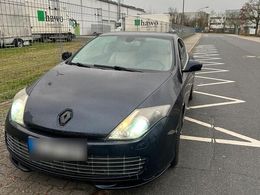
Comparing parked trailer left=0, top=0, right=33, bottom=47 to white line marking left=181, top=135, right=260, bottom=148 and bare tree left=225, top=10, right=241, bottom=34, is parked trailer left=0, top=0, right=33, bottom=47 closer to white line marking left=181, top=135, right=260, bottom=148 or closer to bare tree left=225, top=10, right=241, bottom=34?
white line marking left=181, top=135, right=260, bottom=148

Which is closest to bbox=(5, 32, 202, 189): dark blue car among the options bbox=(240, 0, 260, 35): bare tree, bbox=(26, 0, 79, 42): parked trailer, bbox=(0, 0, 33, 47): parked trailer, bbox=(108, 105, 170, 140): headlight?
bbox=(108, 105, 170, 140): headlight

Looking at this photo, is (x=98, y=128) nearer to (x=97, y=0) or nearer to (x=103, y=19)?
(x=103, y=19)

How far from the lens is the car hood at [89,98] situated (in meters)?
2.47

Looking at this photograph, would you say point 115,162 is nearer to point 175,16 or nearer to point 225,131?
point 225,131

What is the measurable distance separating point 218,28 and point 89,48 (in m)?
104

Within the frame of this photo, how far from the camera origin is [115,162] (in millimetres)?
2410

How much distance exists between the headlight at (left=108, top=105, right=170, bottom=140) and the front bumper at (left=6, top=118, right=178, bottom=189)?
0.16ft

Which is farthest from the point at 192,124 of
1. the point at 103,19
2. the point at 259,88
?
the point at 103,19

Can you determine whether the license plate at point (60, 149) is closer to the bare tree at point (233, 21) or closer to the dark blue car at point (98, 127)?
the dark blue car at point (98, 127)

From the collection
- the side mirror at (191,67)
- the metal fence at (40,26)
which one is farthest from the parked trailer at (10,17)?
the side mirror at (191,67)

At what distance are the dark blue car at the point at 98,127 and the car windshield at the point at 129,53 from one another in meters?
0.47

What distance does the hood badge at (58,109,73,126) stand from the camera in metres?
2.47

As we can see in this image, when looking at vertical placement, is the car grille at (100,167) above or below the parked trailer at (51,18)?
below

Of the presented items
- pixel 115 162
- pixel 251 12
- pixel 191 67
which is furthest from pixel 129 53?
pixel 251 12
